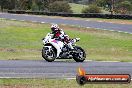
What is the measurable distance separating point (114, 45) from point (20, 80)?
17502 mm

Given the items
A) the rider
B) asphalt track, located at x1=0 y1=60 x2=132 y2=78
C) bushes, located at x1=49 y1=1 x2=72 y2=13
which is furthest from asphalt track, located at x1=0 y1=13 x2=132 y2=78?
bushes, located at x1=49 y1=1 x2=72 y2=13

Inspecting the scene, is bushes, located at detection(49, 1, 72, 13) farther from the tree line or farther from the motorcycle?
the motorcycle

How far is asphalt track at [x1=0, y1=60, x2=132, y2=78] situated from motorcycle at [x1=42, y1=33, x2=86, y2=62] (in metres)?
0.88

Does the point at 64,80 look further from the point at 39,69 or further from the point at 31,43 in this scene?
the point at 31,43

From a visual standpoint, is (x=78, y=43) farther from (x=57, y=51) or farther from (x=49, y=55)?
(x=49, y=55)

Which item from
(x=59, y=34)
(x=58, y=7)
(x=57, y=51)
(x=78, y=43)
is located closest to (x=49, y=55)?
(x=57, y=51)

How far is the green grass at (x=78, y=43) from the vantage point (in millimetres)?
23000

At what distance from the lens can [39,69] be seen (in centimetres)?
1511

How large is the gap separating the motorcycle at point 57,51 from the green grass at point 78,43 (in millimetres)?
1912

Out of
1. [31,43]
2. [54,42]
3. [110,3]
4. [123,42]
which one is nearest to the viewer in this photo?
[54,42]

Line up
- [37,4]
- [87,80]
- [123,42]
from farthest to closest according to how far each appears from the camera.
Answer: [37,4] < [123,42] < [87,80]

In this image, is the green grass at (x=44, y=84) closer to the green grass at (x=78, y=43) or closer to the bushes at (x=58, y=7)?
the green grass at (x=78, y=43)

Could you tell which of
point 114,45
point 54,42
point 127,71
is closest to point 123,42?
point 114,45

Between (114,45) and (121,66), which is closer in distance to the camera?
(121,66)
